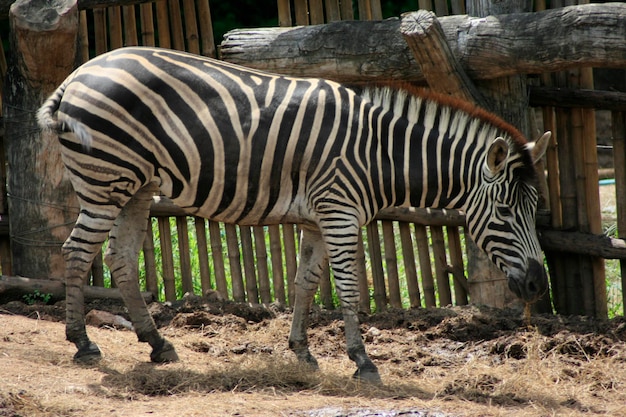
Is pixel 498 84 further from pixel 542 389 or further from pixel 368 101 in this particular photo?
pixel 542 389

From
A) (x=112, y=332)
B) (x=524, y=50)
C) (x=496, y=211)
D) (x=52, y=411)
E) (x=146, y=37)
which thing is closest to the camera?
Answer: (x=52, y=411)

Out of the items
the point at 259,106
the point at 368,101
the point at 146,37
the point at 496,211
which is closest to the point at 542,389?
the point at 496,211

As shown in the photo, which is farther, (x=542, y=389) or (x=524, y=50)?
(x=524, y=50)

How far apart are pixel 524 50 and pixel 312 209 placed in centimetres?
207

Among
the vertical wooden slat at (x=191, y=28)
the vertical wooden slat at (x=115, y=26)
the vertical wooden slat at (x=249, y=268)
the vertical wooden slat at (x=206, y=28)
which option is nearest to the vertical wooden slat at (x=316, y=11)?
the vertical wooden slat at (x=206, y=28)

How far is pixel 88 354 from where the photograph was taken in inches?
240

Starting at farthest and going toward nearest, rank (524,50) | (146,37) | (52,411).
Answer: (146,37) → (524,50) → (52,411)

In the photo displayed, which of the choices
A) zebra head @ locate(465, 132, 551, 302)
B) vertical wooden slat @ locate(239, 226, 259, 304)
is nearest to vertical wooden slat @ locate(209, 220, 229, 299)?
vertical wooden slat @ locate(239, 226, 259, 304)

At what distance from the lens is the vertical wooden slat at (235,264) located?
8.04 m

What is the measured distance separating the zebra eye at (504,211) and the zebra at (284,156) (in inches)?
0.6

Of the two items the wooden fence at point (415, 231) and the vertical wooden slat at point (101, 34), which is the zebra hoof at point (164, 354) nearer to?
the wooden fence at point (415, 231)

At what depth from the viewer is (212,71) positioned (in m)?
6.06

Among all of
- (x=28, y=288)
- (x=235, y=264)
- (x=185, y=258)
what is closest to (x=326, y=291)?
(x=235, y=264)

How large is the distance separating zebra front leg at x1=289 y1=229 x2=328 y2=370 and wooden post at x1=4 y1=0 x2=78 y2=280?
8.01ft
